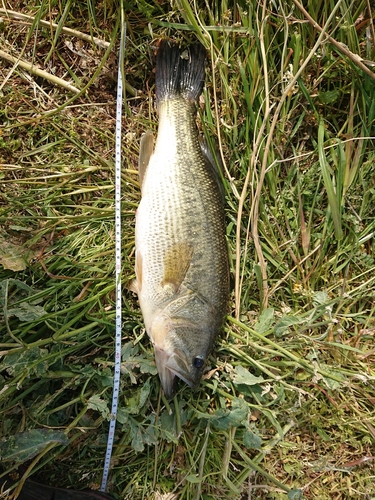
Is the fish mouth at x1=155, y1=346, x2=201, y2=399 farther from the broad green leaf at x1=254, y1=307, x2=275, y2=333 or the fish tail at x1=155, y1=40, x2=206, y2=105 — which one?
the fish tail at x1=155, y1=40, x2=206, y2=105

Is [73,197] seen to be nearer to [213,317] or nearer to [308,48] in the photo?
[213,317]

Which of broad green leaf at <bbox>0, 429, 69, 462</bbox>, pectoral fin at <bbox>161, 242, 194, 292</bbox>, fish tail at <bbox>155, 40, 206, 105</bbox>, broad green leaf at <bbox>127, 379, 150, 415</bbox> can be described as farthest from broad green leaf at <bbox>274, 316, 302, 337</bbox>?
fish tail at <bbox>155, 40, 206, 105</bbox>

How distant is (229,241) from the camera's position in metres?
2.86

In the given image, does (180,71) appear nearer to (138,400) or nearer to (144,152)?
(144,152)

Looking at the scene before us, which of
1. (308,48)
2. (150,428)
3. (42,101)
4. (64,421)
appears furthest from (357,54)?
(64,421)

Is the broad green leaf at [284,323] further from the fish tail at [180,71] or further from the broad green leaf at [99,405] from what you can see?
the fish tail at [180,71]

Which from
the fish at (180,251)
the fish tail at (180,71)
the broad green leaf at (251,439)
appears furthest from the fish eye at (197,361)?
the fish tail at (180,71)

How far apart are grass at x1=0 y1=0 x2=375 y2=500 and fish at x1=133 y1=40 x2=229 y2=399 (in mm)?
216

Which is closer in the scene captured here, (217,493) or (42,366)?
(42,366)

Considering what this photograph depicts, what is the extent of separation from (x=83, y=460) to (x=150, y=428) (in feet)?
1.67

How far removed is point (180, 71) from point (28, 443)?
97.4 inches

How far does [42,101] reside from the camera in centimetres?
288

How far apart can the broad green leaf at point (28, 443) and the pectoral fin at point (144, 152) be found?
1601 mm

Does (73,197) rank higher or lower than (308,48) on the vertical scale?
lower
